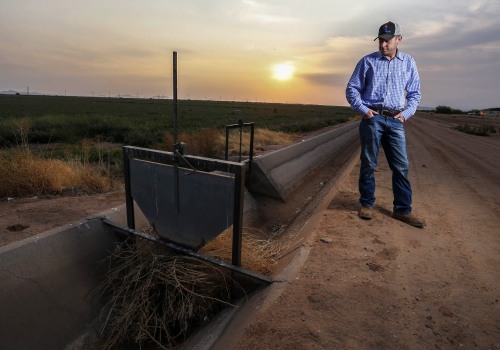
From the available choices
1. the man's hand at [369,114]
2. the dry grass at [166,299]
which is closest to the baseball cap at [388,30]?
the man's hand at [369,114]

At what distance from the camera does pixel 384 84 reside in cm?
442

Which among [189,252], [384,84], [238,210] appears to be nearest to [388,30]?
[384,84]

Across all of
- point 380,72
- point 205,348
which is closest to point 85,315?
point 205,348

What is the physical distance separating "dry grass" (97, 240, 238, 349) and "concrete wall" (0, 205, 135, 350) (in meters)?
0.50

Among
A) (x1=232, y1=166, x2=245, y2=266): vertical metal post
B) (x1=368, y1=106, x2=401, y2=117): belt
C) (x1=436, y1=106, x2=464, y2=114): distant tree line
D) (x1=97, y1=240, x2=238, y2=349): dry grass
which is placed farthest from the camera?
(x1=436, y1=106, x2=464, y2=114): distant tree line

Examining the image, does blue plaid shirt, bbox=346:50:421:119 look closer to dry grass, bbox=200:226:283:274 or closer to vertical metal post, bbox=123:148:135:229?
dry grass, bbox=200:226:283:274

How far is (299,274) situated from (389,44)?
284cm

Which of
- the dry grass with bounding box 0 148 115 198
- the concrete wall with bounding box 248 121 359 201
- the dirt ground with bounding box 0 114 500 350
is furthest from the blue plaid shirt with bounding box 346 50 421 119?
the dry grass with bounding box 0 148 115 198

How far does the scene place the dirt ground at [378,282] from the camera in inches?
99.2

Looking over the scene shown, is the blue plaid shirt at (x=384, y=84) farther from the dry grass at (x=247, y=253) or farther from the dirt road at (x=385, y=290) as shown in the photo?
the dry grass at (x=247, y=253)

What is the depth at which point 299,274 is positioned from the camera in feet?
11.0

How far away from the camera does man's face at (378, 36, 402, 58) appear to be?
13.9 feet

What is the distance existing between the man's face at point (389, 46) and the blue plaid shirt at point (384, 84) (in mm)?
89

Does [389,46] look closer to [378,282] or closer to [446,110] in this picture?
[378,282]
